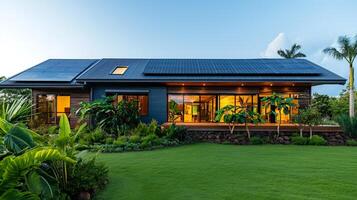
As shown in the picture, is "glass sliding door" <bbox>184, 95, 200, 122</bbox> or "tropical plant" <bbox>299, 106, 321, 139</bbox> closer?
"tropical plant" <bbox>299, 106, 321, 139</bbox>

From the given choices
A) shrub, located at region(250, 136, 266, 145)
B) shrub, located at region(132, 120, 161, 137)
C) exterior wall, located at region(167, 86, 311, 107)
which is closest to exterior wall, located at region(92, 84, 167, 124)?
exterior wall, located at region(167, 86, 311, 107)

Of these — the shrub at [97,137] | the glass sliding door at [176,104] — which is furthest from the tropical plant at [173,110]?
the shrub at [97,137]

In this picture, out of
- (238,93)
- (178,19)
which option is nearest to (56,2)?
(178,19)

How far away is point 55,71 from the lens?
18.6m

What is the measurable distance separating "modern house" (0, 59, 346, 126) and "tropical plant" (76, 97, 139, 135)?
2364 millimetres

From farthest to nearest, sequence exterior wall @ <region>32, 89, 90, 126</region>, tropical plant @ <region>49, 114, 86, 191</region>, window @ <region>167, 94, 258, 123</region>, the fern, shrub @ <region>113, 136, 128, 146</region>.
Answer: window @ <region>167, 94, 258, 123</region> < exterior wall @ <region>32, 89, 90, 126</region> < shrub @ <region>113, 136, 128, 146</region> < tropical plant @ <region>49, 114, 86, 191</region> < the fern

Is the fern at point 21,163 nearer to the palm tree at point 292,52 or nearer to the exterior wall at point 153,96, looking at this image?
the exterior wall at point 153,96

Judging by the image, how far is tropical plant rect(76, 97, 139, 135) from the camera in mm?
13492

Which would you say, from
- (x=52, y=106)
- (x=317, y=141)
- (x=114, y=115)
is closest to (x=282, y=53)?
(x=317, y=141)

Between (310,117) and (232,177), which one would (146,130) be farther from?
(310,117)

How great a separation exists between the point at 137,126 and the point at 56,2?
32.3 feet

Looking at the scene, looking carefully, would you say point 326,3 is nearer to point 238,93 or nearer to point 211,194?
point 238,93

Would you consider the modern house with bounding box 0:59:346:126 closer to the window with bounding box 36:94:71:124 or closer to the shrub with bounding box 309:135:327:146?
the window with bounding box 36:94:71:124

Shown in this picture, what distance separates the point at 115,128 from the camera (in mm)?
13484
